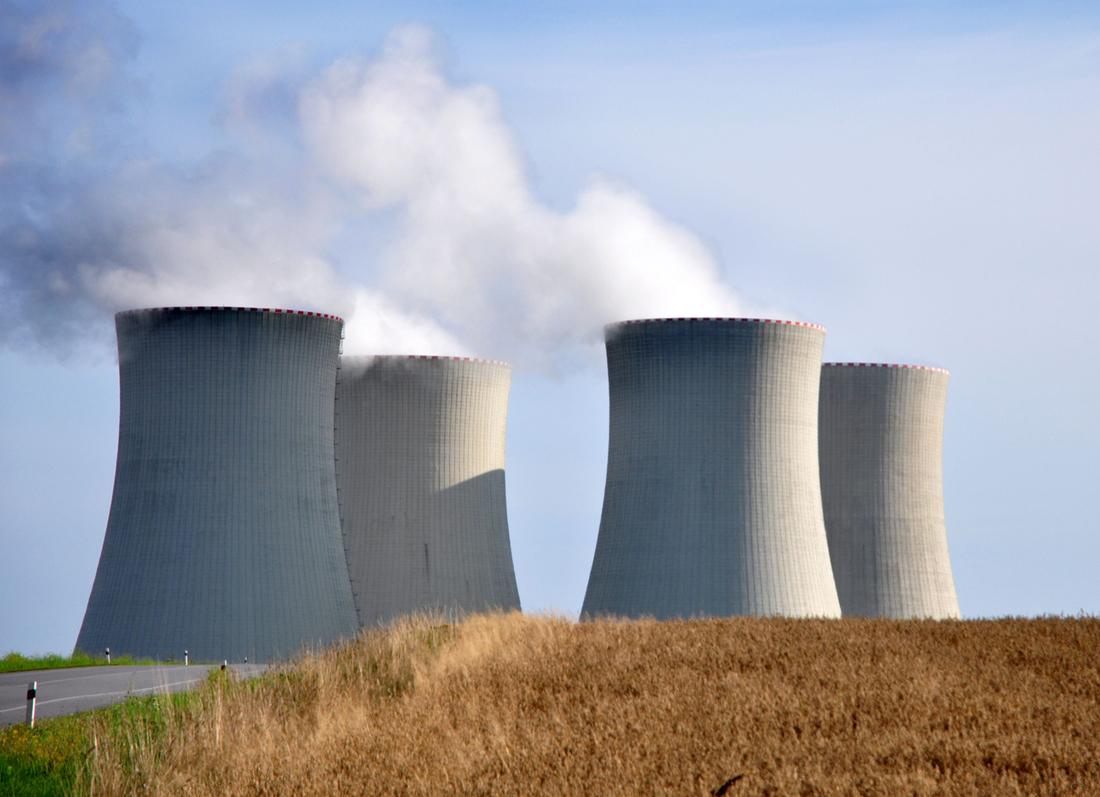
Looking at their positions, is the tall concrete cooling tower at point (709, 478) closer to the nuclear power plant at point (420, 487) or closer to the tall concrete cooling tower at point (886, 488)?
the nuclear power plant at point (420, 487)

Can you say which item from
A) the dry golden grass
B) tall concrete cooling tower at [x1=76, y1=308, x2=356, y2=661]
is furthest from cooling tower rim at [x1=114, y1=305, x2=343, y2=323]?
the dry golden grass

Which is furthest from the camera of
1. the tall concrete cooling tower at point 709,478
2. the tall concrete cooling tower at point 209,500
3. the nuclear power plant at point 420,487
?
the tall concrete cooling tower at point 709,478

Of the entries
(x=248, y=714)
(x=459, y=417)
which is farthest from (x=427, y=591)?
(x=248, y=714)

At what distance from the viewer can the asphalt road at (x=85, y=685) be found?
13.8 metres

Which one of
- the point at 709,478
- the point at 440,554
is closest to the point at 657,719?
the point at 709,478

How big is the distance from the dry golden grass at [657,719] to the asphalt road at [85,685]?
153 centimetres

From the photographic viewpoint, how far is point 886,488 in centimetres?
3206

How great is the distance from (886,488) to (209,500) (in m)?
14.3

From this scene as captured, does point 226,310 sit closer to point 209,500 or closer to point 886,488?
point 209,500

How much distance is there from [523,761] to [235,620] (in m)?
17.2

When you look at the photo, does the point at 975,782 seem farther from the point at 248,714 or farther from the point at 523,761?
the point at 248,714

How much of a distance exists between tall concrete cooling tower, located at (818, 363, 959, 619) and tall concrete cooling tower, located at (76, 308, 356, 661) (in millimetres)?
12066

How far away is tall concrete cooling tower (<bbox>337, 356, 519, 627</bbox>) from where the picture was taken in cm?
2873

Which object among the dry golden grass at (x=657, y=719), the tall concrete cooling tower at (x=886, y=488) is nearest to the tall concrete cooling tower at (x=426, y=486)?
the tall concrete cooling tower at (x=886, y=488)
